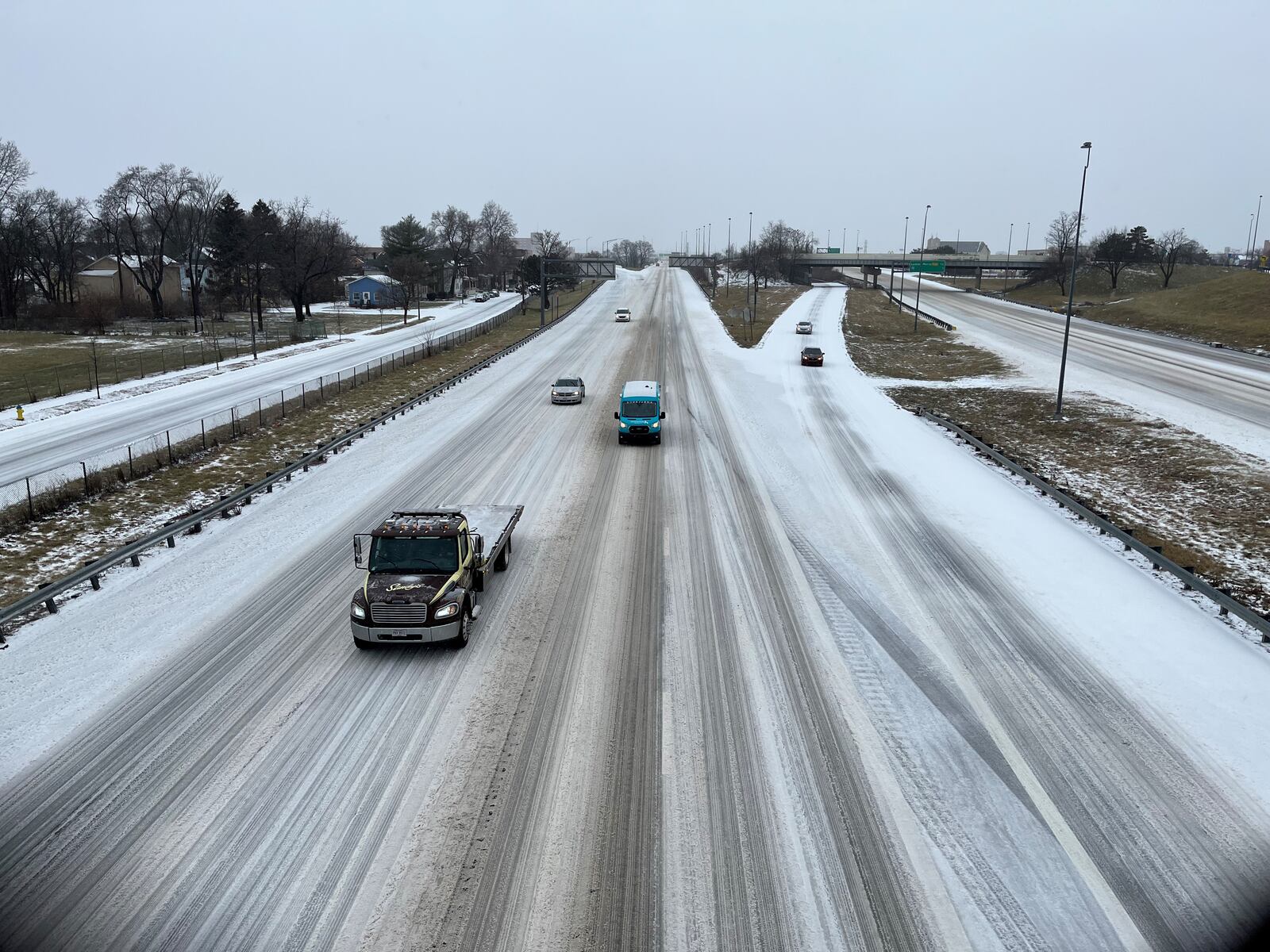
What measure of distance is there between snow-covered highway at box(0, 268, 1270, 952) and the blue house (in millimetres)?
102039

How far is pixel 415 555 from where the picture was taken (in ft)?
47.4

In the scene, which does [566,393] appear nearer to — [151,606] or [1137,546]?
[151,606]

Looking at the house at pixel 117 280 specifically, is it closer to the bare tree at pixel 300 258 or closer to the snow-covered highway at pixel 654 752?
the bare tree at pixel 300 258

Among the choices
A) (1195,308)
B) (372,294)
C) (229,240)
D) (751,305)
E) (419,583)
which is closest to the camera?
(419,583)

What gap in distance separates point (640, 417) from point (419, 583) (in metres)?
17.2

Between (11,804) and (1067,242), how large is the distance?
14076 centimetres

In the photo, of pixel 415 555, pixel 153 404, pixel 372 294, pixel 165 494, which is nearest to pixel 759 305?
pixel 372 294

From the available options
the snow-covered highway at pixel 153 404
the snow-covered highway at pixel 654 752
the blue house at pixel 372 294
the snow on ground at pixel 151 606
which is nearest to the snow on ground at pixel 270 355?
the snow-covered highway at pixel 153 404

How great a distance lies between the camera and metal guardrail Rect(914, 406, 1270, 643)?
1505 centimetres

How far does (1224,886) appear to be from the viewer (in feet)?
29.0

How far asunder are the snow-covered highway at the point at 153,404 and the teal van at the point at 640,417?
1746 centimetres

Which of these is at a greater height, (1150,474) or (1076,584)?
(1150,474)

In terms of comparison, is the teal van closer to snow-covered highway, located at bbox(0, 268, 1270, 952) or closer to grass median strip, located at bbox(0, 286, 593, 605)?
snow-covered highway, located at bbox(0, 268, 1270, 952)

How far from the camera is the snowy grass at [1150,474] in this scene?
63.8 ft
